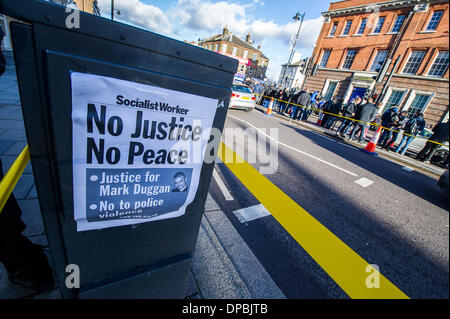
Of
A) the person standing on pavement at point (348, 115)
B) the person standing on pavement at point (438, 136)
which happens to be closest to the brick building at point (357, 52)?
the person standing on pavement at point (348, 115)

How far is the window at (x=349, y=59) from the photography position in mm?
20391

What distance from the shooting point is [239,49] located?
52.0 m

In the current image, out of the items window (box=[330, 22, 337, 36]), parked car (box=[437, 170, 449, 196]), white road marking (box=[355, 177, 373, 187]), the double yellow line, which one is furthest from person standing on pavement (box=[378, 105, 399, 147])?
window (box=[330, 22, 337, 36])

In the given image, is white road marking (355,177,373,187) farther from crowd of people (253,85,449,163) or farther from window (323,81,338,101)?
window (323,81,338,101)

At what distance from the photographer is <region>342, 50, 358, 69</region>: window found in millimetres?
20391

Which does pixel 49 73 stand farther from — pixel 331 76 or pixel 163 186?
pixel 331 76

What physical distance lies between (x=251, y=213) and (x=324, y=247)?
0.99 metres

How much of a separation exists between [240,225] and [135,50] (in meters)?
2.31

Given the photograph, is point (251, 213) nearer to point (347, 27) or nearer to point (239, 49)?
point (347, 27)

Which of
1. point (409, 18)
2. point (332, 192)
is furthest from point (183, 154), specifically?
point (332, 192)

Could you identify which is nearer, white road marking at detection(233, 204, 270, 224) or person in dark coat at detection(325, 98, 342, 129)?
Answer: white road marking at detection(233, 204, 270, 224)

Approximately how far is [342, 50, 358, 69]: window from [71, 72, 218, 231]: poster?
83.5ft

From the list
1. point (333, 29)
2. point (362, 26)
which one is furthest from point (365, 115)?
point (333, 29)

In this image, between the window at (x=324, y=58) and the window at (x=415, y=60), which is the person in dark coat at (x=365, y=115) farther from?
the window at (x=324, y=58)
